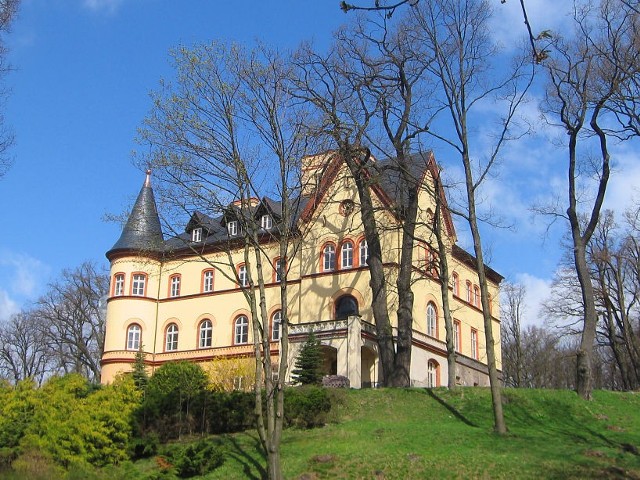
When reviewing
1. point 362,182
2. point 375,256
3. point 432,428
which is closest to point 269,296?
point 375,256

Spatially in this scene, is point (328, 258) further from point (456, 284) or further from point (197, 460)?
point (197, 460)

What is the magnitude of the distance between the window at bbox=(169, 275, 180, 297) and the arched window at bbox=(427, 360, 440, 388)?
614 inches


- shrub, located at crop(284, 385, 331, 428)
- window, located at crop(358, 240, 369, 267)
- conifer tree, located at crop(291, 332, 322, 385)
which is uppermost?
window, located at crop(358, 240, 369, 267)

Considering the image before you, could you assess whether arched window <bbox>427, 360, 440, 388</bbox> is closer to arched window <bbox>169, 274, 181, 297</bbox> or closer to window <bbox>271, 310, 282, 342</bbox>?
window <bbox>271, 310, 282, 342</bbox>

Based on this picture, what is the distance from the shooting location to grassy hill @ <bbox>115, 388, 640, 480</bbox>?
17.3 meters

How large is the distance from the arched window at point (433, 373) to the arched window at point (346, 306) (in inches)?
181

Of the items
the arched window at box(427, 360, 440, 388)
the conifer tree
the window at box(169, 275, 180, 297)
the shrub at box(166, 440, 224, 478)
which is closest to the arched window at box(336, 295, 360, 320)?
the arched window at box(427, 360, 440, 388)

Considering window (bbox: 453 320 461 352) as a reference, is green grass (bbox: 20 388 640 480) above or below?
below

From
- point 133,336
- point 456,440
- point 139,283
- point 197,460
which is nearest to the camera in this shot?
point 197,460

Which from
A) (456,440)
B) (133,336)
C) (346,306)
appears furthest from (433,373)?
(456,440)

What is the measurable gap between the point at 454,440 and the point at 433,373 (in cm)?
1827

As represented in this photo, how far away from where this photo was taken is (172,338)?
43.5 metres

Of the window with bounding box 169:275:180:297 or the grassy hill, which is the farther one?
the window with bounding box 169:275:180:297

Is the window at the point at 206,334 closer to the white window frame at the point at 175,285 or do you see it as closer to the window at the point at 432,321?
the white window frame at the point at 175,285
